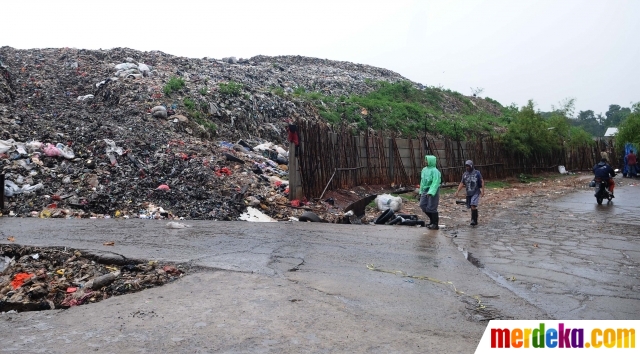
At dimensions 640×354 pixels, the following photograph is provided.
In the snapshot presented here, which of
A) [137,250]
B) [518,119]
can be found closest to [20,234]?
[137,250]

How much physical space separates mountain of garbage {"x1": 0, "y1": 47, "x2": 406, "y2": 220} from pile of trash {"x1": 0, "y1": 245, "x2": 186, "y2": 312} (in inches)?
149

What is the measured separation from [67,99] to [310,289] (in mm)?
14037

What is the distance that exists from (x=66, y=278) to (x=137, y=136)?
27.2 feet

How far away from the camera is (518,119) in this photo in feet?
86.1

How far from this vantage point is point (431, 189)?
30.5 feet

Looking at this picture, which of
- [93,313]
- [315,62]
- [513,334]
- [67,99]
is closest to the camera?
[513,334]

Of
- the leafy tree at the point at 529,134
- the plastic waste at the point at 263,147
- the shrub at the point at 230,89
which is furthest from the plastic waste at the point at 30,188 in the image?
the leafy tree at the point at 529,134

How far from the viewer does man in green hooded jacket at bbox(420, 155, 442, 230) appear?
9.29m

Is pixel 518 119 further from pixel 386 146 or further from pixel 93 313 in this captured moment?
pixel 93 313

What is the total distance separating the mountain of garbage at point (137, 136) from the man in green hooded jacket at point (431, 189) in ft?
8.94

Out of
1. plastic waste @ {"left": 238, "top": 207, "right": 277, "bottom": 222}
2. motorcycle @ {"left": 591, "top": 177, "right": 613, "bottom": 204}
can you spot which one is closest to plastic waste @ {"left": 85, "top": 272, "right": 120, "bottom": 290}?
plastic waste @ {"left": 238, "top": 207, "right": 277, "bottom": 222}

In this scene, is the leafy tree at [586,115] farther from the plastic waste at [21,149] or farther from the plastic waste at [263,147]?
the plastic waste at [21,149]

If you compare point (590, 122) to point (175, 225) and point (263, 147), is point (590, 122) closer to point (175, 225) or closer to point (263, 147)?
point (263, 147)

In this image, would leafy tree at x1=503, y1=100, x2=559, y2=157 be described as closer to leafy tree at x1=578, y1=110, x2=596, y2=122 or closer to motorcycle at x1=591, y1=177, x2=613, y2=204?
motorcycle at x1=591, y1=177, x2=613, y2=204
